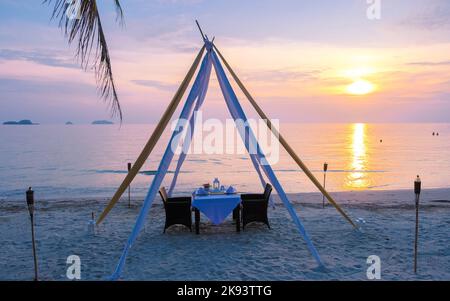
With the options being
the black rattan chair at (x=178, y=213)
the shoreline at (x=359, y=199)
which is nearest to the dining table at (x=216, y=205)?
the black rattan chair at (x=178, y=213)

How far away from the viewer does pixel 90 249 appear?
7.20 meters

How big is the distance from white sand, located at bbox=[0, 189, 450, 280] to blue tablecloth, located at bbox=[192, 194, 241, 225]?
453 millimetres

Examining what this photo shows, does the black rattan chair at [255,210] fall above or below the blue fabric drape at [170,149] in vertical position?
below

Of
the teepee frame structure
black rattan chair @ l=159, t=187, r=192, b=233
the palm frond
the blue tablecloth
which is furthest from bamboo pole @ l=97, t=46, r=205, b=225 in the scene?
the palm frond

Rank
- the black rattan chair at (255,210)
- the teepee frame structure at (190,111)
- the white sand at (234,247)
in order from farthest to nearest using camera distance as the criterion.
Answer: the black rattan chair at (255,210)
the teepee frame structure at (190,111)
the white sand at (234,247)

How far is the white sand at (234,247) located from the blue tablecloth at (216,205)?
1.49ft

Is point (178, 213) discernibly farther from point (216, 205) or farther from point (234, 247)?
point (234, 247)

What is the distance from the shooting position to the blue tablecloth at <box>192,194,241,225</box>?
7789 millimetres

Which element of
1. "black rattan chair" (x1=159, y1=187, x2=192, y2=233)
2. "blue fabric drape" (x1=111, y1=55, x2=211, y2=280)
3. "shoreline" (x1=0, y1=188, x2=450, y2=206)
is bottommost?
"shoreline" (x1=0, y1=188, x2=450, y2=206)

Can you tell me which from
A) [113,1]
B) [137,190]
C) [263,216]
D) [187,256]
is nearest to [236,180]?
[137,190]

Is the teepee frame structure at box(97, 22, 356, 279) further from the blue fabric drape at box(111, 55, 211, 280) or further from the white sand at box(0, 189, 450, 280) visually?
the white sand at box(0, 189, 450, 280)

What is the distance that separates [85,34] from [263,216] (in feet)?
20.2

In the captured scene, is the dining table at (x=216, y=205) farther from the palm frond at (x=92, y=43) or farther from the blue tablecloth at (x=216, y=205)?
the palm frond at (x=92, y=43)

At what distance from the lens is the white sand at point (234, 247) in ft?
19.5
